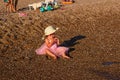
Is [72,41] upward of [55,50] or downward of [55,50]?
downward

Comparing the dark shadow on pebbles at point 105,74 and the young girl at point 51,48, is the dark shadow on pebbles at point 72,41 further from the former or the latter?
the dark shadow on pebbles at point 105,74

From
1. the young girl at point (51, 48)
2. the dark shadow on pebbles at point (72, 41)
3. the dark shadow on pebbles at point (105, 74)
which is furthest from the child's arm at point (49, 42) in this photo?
the dark shadow on pebbles at point (105, 74)

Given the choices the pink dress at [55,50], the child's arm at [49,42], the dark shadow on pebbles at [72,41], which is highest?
the child's arm at [49,42]

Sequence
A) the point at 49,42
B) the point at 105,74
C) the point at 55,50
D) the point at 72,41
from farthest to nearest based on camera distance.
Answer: the point at 72,41 < the point at 49,42 < the point at 55,50 < the point at 105,74

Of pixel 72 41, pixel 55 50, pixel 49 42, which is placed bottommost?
pixel 72 41

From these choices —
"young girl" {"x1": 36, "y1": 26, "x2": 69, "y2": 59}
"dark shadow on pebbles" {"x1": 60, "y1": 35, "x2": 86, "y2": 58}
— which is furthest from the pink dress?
"dark shadow on pebbles" {"x1": 60, "y1": 35, "x2": 86, "y2": 58}

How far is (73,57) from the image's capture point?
1073cm

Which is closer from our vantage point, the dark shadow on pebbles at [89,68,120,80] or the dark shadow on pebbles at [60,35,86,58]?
the dark shadow on pebbles at [89,68,120,80]

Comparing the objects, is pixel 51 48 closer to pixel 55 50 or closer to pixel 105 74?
pixel 55 50

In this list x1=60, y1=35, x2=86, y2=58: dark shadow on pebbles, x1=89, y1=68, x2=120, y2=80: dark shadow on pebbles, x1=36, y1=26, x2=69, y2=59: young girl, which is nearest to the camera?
x1=89, y1=68, x2=120, y2=80: dark shadow on pebbles

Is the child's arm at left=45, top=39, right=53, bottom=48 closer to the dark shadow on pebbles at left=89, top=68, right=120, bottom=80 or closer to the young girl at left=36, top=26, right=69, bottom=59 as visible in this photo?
the young girl at left=36, top=26, right=69, bottom=59

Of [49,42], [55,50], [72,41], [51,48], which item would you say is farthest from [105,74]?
[72,41]

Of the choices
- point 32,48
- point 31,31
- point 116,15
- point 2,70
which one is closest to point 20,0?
point 116,15

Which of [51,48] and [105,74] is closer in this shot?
[105,74]
